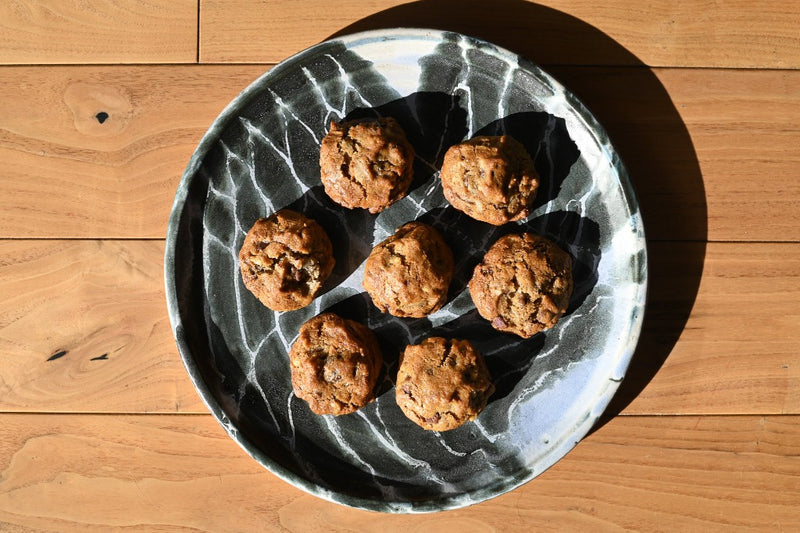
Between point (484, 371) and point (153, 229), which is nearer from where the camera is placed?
point (484, 371)

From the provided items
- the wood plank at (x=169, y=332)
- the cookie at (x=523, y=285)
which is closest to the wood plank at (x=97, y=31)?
the wood plank at (x=169, y=332)

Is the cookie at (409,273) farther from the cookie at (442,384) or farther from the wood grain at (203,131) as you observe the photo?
the wood grain at (203,131)

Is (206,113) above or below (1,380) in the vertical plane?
above

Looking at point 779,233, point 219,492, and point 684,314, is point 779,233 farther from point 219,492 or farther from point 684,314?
point 219,492

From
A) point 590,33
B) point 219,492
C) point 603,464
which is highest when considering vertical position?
point 590,33

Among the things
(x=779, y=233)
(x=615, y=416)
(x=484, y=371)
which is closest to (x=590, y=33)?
(x=779, y=233)

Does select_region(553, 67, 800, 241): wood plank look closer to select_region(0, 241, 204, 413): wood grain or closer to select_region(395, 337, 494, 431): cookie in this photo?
select_region(395, 337, 494, 431): cookie

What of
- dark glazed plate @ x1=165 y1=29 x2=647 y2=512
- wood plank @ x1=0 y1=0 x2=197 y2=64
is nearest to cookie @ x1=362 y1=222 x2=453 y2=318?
dark glazed plate @ x1=165 y1=29 x2=647 y2=512
